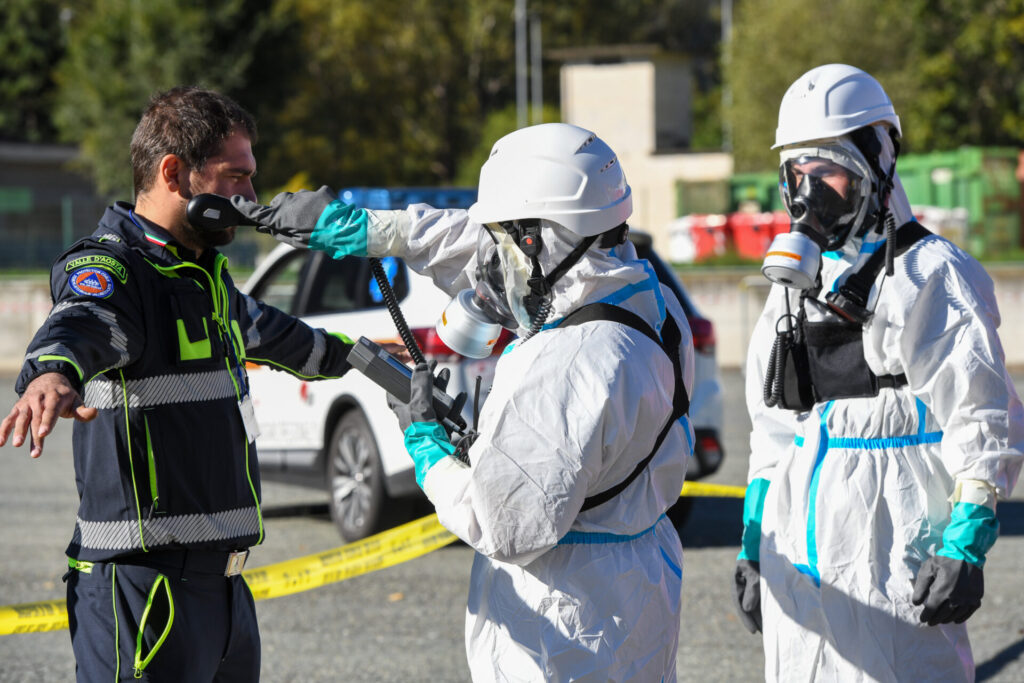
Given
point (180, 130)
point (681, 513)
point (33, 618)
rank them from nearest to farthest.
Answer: point (180, 130)
point (33, 618)
point (681, 513)

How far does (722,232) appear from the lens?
3092cm

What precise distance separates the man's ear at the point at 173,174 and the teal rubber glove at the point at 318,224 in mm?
409

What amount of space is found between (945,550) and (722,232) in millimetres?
28002

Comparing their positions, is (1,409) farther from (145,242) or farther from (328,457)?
(145,242)

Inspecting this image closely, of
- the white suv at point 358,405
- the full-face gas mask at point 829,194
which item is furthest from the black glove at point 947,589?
the white suv at point 358,405

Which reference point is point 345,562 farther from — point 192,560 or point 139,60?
point 139,60

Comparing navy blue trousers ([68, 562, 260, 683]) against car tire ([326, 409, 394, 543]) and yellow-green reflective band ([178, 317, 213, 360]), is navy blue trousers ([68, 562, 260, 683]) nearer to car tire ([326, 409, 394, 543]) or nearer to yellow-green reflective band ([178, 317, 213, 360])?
yellow-green reflective band ([178, 317, 213, 360])

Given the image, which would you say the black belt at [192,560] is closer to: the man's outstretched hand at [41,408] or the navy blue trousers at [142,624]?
the navy blue trousers at [142,624]

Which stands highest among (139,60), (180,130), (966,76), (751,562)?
(139,60)

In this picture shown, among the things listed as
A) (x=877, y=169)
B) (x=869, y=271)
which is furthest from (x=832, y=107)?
(x=869, y=271)

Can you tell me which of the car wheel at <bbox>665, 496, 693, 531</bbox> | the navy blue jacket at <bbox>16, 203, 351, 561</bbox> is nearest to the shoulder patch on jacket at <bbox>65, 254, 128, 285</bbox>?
the navy blue jacket at <bbox>16, 203, 351, 561</bbox>

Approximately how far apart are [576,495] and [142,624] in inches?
46.5

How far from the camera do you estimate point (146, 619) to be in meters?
3.16

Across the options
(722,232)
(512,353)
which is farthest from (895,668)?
(722,232)
